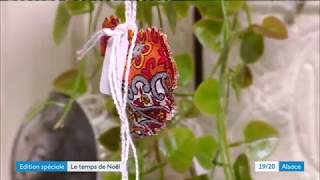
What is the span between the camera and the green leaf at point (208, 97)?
0.45 meters

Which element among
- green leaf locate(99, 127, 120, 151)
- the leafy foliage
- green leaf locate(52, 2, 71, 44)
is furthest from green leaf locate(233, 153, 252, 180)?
green leaf locate(52, 2, 71, 44)

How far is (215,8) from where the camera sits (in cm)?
46

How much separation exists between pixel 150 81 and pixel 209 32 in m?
0.19

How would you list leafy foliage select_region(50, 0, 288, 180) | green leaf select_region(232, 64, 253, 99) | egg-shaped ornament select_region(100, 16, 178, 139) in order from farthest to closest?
1. green leaf select_region(232, 64, 253, 99)
2. leafy foliage select_region(50, 0, 288, 180)
3. egg-shaped ornament select_region(100, 16, 178, 139)

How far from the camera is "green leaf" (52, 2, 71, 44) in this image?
0.49 meters

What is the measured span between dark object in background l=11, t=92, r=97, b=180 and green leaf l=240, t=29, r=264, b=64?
0.18 m

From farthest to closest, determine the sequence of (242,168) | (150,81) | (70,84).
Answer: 1. (70,84)
2. (242,168)
3. (150,81)

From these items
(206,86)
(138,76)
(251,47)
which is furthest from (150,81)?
(251,47)

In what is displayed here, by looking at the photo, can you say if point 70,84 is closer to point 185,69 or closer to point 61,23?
point 61,23

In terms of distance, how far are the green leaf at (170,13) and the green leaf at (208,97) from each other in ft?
0.26

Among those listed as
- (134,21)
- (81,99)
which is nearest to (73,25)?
(81,99)

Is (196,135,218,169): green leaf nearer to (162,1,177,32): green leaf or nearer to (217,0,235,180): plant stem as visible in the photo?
(217,0,235,180): plant stem

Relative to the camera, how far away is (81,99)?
0.54m

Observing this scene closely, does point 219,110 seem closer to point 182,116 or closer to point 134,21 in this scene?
point 182,116
